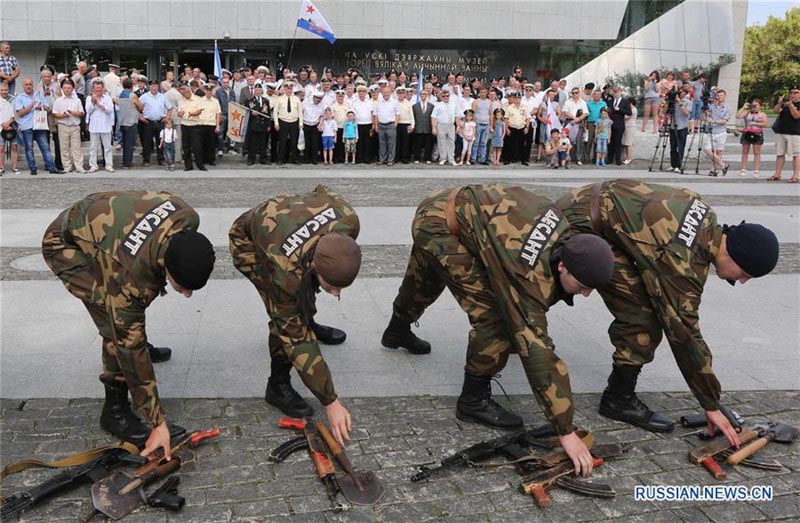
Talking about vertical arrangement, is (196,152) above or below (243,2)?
below

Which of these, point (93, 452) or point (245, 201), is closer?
point (93, 452)

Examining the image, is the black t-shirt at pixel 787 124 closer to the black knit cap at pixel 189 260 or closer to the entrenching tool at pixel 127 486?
the black knit cap at pixel 189 260

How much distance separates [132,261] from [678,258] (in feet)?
9.04

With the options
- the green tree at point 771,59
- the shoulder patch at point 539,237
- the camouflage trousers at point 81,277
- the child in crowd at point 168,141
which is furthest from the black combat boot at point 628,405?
the green tree at point 771,59

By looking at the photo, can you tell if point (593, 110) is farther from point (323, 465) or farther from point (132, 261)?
point (132, 261)

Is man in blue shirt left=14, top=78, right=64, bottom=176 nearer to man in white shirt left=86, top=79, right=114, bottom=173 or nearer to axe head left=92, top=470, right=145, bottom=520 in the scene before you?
man in white shirt left=86, top=79, right=114, bottom=173

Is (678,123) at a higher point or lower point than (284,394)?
higher

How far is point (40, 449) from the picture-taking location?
12.3 feet

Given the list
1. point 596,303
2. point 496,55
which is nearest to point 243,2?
point 496,55

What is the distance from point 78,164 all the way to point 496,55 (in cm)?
2117

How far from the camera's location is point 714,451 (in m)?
3.79

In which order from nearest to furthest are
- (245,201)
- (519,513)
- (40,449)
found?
(519,513) < (40,449) < (245,201)

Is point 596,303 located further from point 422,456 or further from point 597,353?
point 422,456

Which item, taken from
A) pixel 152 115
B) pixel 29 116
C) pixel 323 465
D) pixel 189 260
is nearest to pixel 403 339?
pixel 323 465
